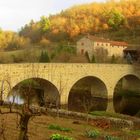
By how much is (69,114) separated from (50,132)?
5889mm

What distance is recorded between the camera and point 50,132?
13.0 m

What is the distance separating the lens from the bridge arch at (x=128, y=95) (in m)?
34.3

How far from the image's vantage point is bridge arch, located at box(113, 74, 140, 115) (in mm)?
34281

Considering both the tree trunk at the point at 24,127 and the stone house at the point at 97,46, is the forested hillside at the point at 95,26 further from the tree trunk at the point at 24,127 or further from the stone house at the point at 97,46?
the tree trunk at the point at 24,127

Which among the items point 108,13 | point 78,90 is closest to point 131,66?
point 78,90

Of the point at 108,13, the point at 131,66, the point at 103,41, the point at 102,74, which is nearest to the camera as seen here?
the point at 102,74

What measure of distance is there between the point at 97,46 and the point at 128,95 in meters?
15.5

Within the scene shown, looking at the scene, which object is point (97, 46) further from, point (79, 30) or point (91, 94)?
point (79, 30)

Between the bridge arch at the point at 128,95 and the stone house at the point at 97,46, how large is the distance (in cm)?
1092

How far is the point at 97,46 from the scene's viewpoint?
5541cm

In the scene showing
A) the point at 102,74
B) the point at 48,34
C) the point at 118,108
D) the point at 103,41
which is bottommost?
the point at 118,108

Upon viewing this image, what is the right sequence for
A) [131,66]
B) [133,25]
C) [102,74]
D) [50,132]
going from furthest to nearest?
[133,25]
[131,66]
[102,74]
[50,132]

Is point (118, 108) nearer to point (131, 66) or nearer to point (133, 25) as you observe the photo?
point (131, 66)

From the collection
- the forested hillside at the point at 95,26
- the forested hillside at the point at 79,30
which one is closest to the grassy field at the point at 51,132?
the forested hillside at the point at 79,30
